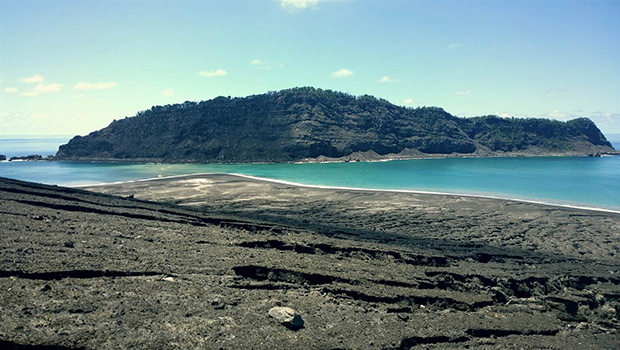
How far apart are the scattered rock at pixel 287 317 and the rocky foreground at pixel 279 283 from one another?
0.03 meters

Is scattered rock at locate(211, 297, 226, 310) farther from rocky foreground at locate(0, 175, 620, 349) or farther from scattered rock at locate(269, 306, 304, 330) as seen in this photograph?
scattered rock at locate(269, 306, 304, 330)

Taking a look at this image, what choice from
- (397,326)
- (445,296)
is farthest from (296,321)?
(445,296)

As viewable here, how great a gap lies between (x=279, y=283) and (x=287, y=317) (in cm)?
221

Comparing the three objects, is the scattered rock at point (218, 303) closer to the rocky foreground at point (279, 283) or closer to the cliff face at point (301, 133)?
the rocky foreground at point (279, 283)

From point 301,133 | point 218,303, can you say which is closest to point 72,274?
point 218,303

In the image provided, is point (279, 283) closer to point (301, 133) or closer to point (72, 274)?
point (72, 274)

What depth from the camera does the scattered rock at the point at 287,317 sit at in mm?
7918

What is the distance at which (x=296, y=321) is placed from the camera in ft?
26.2

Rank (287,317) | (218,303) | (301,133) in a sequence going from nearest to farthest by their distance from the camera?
(287,317) < (218,303) < (301,133)

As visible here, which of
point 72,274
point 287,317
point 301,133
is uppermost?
point 301,133

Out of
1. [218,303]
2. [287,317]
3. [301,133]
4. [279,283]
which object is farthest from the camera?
[301,133]

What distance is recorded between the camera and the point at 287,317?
8.03m

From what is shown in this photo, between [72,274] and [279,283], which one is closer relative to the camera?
[72,274]

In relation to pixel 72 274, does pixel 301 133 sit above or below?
above
